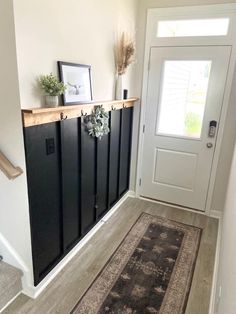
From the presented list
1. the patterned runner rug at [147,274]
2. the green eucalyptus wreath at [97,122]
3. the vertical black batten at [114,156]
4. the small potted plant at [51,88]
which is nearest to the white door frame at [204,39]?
the vertical black batten at [114,156]

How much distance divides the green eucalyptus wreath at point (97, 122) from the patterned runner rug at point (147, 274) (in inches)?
46.5

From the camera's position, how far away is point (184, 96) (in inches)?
113

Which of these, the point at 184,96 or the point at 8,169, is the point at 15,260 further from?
the point at 184,96

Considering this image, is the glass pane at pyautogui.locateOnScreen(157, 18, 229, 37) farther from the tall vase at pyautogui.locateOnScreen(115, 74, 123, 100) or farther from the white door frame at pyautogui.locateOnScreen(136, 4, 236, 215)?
the tall vase at pyautogui.locateOnScreen(115, 74, 123, 100)

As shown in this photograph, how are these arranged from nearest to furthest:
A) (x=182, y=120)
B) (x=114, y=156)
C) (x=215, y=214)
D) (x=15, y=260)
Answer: (x=15, y=260)
(x=114, y=156)
(x=182, y=120)
(x=215, y=214)

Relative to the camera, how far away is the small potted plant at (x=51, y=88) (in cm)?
158

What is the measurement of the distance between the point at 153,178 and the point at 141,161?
0.29 meters

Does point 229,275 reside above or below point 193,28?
below

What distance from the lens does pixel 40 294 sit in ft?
6.05

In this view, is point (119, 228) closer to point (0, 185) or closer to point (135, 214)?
point (135, 214)

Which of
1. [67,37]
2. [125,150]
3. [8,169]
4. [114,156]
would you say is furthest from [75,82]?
[125,150]

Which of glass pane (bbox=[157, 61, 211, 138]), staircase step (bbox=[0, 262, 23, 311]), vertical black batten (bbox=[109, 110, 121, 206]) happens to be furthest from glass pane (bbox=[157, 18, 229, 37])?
staircase step (bbox=[0, 262, 23, 311])

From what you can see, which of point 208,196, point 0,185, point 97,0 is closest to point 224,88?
point 208,196

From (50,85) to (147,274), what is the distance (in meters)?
1.75
